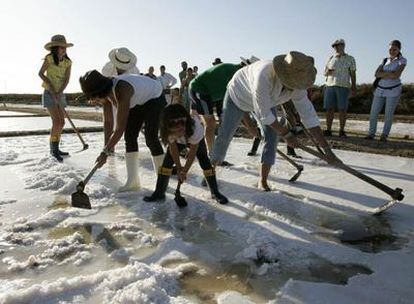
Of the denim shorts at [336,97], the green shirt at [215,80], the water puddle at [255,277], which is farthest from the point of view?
the denim shorts at [336,97]

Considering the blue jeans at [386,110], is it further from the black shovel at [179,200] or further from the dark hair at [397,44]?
the black shovel at [179,200]

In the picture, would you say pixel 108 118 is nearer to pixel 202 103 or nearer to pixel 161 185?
pixel 161 185

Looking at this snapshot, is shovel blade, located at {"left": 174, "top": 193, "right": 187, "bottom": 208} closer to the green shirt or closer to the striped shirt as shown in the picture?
the green shirt

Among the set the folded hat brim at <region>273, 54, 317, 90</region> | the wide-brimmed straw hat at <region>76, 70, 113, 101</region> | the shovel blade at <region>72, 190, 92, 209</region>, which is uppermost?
the folded hat brim at <region>273, 54, 317, 90</region>

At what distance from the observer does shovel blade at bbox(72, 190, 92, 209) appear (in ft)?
12.6

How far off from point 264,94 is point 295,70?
31cm

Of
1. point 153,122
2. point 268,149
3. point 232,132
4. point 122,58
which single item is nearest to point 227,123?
point 232,132

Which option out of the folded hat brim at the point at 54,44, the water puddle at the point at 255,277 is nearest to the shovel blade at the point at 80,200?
the water puddle at the point at 255,277

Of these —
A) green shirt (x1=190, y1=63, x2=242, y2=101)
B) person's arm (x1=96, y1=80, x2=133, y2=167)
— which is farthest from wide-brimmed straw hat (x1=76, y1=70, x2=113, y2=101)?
green shirt (x1=190, y1=63, x2=242, y2=101)

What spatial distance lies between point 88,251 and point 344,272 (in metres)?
1.62

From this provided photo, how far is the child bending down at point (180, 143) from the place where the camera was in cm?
376

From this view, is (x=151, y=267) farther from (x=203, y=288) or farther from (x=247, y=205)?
(x=247, y=205)

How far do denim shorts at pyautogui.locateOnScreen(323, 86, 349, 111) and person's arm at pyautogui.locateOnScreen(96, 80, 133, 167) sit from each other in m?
4.90

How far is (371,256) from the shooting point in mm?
2930
